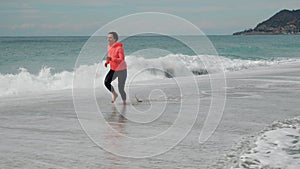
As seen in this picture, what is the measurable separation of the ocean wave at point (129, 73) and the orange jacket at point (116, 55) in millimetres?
5741

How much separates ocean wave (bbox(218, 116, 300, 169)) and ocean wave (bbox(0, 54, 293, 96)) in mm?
10212

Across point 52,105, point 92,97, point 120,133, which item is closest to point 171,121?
point 120,133

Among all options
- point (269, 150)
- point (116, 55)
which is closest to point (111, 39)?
point (116, 55)

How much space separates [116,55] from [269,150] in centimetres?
522

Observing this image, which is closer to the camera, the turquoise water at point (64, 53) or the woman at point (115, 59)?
the woman at point (115, 59)

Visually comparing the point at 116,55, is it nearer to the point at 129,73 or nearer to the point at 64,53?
the point at 129,73

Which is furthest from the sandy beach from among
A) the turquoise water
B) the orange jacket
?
the turquoise water

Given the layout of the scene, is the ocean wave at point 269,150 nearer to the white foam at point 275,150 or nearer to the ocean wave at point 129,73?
the white foam at point 275,150

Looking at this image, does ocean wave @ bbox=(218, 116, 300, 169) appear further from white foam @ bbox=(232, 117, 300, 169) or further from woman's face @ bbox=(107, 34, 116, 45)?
woman's face @ bbox=(107, 34, 116, 45)

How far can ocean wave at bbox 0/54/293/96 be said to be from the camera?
17281 millimetres

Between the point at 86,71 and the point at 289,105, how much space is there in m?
12.8

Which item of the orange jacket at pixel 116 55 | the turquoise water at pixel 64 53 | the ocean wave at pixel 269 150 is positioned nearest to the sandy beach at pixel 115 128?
the ocean wave at pixel 269 150

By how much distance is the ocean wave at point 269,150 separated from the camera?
17.7ft

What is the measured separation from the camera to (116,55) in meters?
10.5
